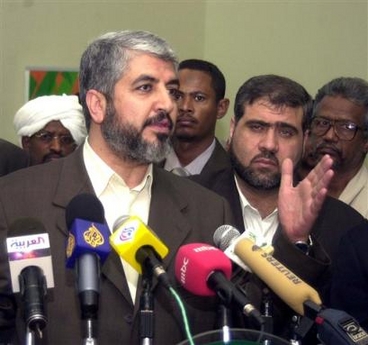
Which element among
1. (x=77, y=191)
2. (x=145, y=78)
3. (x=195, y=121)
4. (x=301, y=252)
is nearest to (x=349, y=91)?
(x=195, y=121)

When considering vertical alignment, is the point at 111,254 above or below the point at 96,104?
below

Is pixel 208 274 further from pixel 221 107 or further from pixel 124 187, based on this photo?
pixel 221 107

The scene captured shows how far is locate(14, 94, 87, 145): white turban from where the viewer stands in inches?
158

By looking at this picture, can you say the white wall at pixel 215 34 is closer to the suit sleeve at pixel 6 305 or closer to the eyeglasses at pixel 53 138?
the eyeglasses at pixel 53 138

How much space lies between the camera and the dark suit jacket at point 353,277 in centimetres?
229

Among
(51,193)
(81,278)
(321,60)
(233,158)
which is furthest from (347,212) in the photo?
(321,60)

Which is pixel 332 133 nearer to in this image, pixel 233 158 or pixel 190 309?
pixel 233 158

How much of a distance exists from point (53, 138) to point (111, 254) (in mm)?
2071

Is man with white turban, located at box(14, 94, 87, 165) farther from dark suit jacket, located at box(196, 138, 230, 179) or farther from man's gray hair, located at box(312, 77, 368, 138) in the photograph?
man's gray hair, located at box(312, 77, 368, 138)

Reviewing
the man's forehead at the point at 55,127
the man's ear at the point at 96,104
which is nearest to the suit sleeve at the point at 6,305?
the man's ear at the point at 96,104

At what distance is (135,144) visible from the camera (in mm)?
2305

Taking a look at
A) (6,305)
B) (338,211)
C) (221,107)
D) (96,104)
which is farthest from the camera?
(221,107)

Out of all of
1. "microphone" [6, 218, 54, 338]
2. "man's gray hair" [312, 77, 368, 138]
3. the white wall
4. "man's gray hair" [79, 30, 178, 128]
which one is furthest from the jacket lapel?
the white wall

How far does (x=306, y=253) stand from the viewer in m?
2.16
